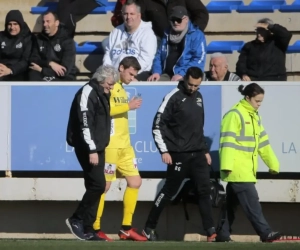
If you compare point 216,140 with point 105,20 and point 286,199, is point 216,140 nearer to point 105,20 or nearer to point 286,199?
point 286,199

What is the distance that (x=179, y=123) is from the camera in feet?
36.4

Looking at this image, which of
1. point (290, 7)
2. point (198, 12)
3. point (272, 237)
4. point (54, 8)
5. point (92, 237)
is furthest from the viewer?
point (54, 8)

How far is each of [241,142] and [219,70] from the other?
143 cm

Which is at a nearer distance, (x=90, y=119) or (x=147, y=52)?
(x=90, y=119)

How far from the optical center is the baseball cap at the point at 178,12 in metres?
12.1

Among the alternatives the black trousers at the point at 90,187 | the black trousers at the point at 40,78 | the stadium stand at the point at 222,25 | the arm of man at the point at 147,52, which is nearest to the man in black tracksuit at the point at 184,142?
the black trousers at the point at 90,187

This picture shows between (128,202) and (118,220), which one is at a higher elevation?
(128,202)

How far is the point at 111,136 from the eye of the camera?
1104cm

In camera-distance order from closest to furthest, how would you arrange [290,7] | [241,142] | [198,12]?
[241,142]
[198,12]
[290,7]

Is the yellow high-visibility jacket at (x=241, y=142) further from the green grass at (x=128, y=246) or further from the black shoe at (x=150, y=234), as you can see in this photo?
the green grass at (x=128, y=246)

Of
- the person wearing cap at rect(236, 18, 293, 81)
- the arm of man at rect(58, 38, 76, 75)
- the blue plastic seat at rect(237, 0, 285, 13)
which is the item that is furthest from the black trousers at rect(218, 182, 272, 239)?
the blue plastic seat at rect(237, 0, 285, 13)

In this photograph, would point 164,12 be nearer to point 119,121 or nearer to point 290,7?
point 290,7

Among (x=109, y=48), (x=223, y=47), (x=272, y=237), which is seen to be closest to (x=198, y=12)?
(x=223, y=47)

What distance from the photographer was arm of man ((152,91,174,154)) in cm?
1103
